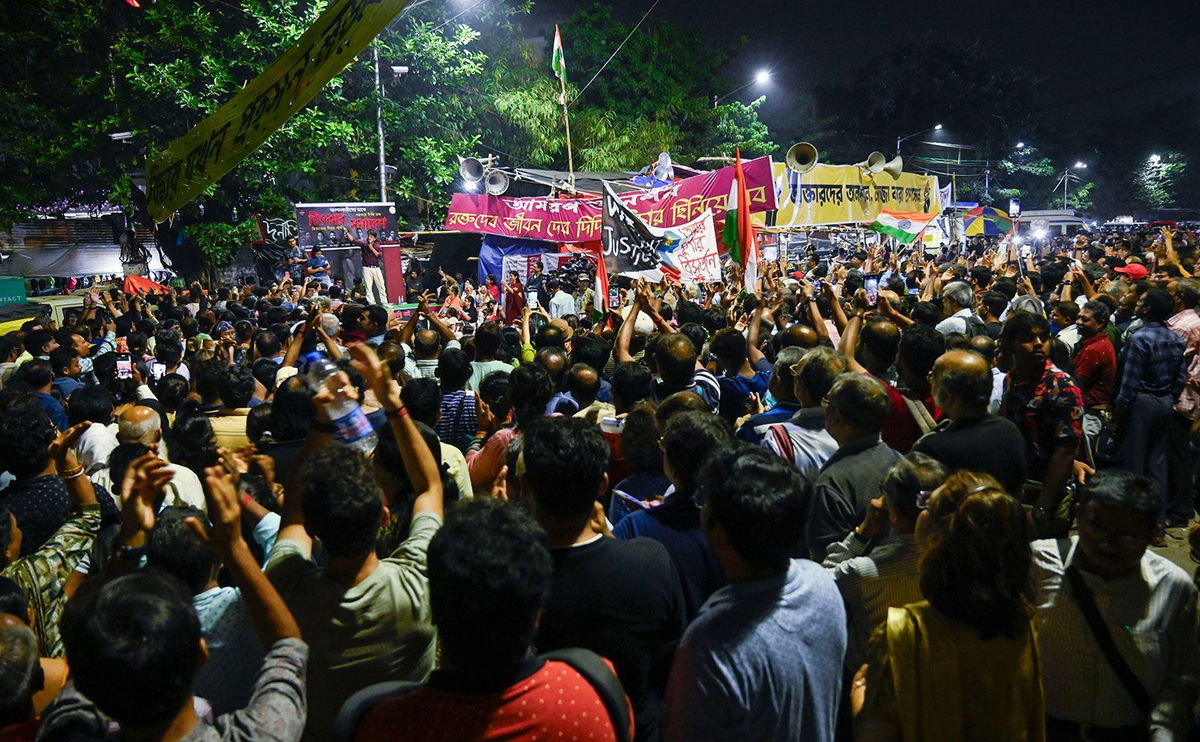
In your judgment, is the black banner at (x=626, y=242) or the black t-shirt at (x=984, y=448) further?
the black banner at (x=626, y=242)

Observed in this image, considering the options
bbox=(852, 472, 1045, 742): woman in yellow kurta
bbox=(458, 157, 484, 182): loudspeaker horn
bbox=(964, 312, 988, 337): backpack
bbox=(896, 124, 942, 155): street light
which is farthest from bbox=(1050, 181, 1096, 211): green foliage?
bbox=(852, 472, 1045, 742): woman in yellow kurta

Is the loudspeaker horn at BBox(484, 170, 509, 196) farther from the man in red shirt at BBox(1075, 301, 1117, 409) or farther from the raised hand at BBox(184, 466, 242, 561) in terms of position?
the raised hand at BBox(184, 466, 242, 561)

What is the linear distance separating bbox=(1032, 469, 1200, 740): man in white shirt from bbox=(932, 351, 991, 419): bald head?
1163 mm

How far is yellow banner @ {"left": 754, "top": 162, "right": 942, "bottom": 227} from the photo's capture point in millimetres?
15555

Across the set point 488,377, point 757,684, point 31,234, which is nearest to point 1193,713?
point 757,684

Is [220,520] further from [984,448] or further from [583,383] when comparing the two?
[984,448]

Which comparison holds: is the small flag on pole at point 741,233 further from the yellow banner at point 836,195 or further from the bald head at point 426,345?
the yellow banner at point 836,195

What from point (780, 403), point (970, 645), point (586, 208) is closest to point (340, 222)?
point (586, 208)

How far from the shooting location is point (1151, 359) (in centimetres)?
578

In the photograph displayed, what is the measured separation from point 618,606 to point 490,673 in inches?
24.5

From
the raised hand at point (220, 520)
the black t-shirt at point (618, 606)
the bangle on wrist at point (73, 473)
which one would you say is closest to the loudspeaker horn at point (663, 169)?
the bangle on wrist at point (73, 473)

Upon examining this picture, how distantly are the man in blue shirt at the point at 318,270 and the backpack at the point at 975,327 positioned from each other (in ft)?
40.7

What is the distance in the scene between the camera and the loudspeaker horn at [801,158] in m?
14.1

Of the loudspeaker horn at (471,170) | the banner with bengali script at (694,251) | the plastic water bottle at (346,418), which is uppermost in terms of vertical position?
the loudspeaker horn at (471,170)
